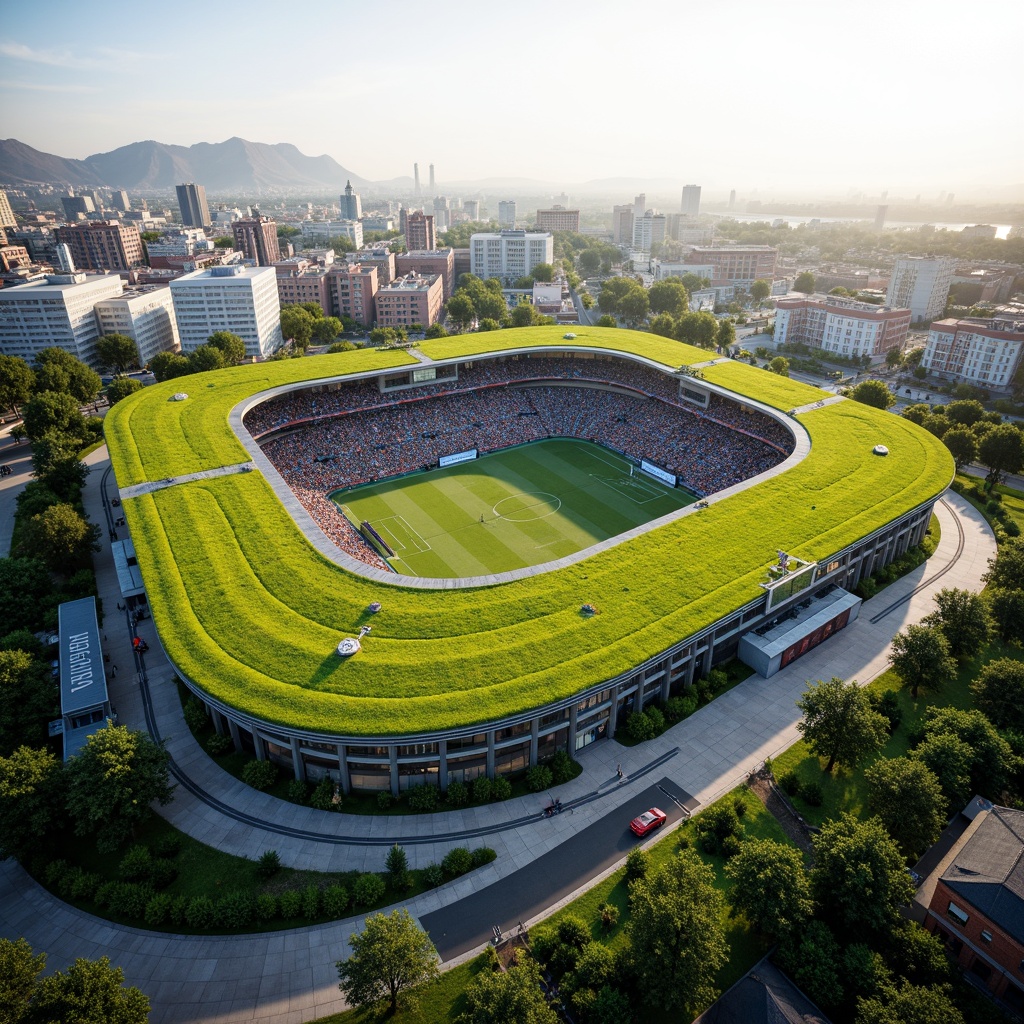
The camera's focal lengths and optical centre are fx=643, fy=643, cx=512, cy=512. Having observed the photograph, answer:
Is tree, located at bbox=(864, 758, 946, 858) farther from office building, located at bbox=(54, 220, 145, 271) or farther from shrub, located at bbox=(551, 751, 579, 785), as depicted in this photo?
office building, located at bbox=(54, 220, 145, 271)

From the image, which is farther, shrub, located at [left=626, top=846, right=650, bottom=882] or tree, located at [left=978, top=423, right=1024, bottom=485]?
→ tree, located at [left=978, top=423, right=1024, bottom=485]

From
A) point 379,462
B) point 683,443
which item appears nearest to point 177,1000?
point 379,462

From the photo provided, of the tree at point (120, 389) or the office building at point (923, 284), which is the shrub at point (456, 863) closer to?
the tree at point (120, 389)

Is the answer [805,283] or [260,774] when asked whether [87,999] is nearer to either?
[260,774]

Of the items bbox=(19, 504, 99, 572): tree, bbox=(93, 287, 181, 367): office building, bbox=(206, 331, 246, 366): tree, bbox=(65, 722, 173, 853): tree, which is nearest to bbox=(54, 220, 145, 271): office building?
bbox=(93, 287, 181, 367): office building

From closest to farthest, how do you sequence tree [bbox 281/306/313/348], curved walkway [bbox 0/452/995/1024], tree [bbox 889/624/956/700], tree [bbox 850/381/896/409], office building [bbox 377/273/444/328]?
1. curved walkway [bbox 0/452/995/1024]
2. tree [bbox 889/624/956/700]
3. tree [bbox 850/381/896/409]
4. tree [bbox 281/306/313/348]
5. office building [bbox 377/273/444/328]

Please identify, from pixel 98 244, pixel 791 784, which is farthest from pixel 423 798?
pixel 98 244

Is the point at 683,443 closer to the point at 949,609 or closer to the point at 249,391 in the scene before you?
the point at 949,609
